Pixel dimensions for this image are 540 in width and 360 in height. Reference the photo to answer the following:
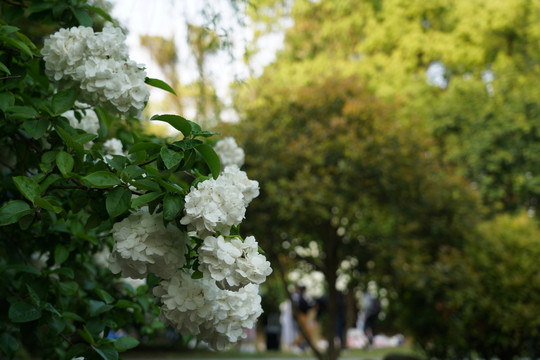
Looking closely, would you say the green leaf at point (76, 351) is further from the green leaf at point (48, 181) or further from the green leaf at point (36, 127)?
the green leaf at point (36, 127)

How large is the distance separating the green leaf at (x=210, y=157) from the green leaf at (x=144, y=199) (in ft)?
0.67

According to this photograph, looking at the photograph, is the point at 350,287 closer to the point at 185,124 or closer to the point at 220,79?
the point at 220,79

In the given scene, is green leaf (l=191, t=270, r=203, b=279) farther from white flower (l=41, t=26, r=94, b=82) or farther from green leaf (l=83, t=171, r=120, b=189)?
white flower (l=41, t=26, r=94, b=82)

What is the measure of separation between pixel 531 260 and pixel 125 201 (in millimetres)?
7589

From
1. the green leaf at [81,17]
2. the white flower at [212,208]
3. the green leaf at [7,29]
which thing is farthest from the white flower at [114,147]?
the white flower at [212,208]

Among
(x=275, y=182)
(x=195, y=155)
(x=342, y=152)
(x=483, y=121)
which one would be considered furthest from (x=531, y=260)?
(x=483, y=121)

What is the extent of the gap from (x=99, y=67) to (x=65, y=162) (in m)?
0.38

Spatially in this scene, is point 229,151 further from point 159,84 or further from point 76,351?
point 76,351

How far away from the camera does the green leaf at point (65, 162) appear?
7.12 feet

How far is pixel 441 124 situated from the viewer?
54.8 ft

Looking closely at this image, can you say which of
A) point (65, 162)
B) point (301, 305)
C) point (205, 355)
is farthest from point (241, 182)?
point (301, 305)

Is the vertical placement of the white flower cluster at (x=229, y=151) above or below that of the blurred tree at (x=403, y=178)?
below

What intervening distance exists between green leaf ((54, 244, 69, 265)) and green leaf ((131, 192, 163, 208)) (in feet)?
3.66

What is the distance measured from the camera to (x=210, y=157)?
6.89ft
